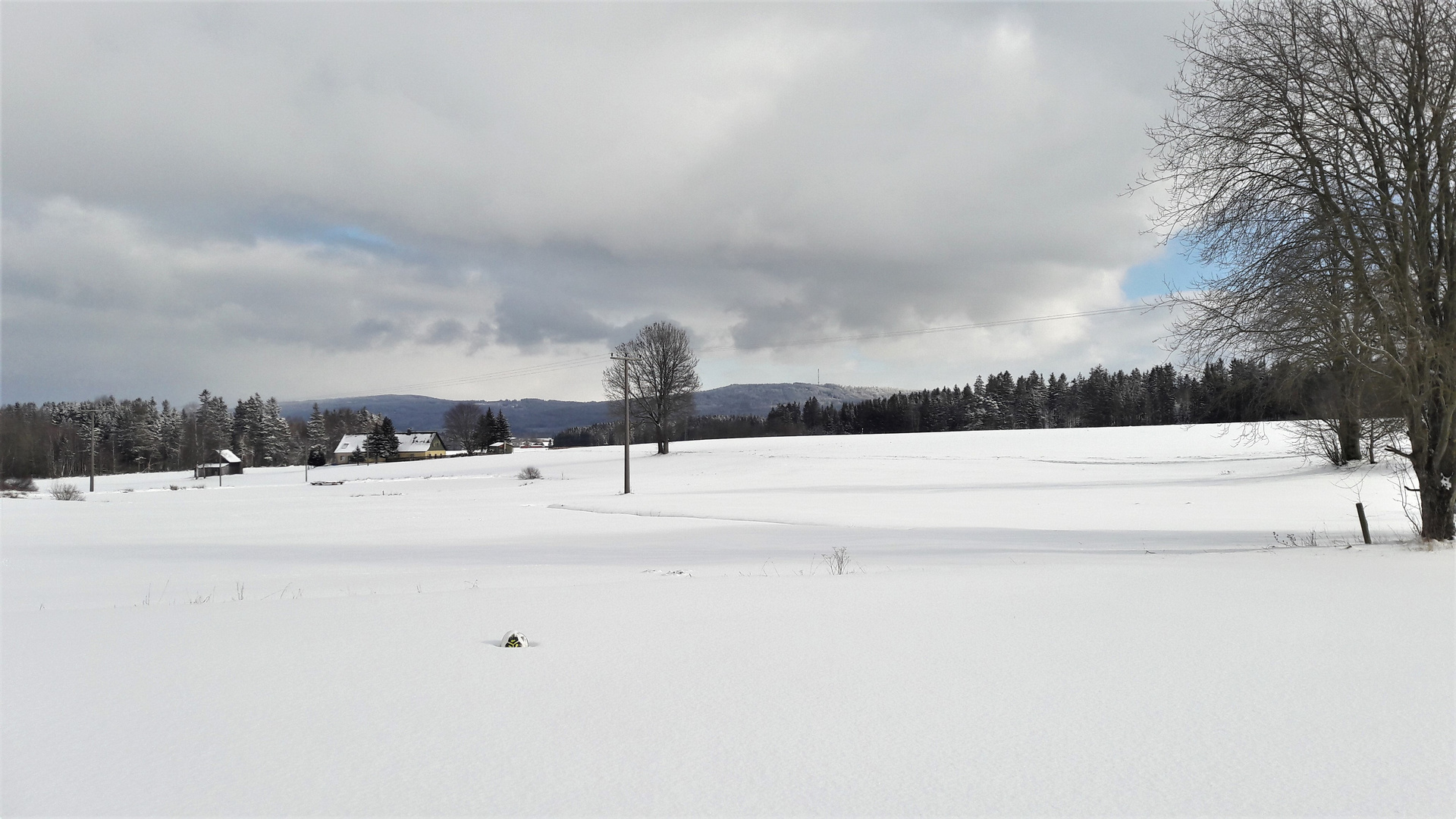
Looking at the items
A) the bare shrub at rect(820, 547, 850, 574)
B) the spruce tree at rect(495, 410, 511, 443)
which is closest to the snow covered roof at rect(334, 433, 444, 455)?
the spruce tree at rect(495, 410, 511, 443)

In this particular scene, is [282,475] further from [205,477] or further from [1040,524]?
[1040,524]

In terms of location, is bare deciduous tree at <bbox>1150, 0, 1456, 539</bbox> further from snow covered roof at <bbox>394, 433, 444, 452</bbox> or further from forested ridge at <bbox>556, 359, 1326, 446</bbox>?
snow covered roof at <bbox>394, 433, 444, 452</bbox>

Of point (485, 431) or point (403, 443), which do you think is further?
point (485, 431)

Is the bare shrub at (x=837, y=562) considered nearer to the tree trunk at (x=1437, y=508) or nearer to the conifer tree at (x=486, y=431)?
the tree trunk at (x=1437, y=508)

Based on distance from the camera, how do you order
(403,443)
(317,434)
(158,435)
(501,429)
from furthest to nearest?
(501,429)
(317,434)
(403,443)
(158,435)

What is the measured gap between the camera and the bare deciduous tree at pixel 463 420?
131 meters

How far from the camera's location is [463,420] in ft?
432

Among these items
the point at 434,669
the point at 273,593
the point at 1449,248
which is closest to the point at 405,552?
the point at 273,593

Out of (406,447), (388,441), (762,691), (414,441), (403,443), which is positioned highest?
(388,441)

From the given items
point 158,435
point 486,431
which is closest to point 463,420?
point 486,431

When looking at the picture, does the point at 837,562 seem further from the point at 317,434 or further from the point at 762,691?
the point at 317,434

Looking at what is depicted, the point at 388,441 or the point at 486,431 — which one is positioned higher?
the point at 486,431

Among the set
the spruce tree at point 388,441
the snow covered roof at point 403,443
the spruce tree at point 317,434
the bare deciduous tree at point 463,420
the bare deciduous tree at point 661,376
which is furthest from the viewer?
the bare deciduous tree at point 463,420

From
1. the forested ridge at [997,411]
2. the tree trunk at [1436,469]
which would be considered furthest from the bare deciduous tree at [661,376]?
the tree trunk at [1436,469]
